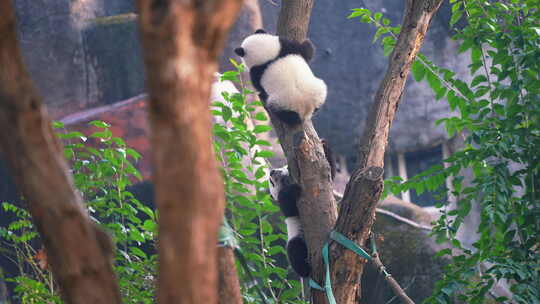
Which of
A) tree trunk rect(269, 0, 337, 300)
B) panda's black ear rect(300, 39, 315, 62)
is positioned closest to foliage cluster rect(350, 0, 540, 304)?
tree trunk rect(269, 0, 337, 300)

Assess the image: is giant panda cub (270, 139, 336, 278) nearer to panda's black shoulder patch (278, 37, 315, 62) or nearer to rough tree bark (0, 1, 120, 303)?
panda's black shoulder patch (278, 37, 315, 62)

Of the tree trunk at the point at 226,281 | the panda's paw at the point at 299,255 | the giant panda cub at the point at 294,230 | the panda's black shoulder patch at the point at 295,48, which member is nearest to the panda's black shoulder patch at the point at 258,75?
the panda's black shoulder patch at the point at 295,48

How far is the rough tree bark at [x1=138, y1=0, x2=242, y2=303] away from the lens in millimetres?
1130

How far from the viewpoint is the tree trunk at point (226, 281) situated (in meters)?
1.99

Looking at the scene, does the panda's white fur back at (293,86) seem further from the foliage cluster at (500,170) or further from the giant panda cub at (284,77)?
the foliage cluster at (500,170)

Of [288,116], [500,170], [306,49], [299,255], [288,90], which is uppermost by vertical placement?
[306,49]

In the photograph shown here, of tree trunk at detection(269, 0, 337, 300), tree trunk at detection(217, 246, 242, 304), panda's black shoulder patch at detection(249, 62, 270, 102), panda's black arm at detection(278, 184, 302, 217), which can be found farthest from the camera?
panda's black shoulder patch at detection(249, 62, 270, 102)

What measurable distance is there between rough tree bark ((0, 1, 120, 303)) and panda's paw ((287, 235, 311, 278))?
82.3 inches

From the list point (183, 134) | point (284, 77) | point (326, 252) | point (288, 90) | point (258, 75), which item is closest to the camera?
point (183, 134)

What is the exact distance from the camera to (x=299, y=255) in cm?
335

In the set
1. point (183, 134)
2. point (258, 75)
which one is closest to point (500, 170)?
point (258, 75)

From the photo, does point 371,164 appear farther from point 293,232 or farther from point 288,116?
point 293,232

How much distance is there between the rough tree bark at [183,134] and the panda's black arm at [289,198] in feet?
6.28

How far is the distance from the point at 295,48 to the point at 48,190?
2558 millimetres
